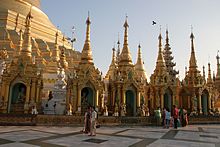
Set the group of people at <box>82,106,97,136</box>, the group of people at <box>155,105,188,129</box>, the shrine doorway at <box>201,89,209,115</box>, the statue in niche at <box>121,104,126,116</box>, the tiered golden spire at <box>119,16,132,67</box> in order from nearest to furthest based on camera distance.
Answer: the group of people at <box>82,106,97,136</box> < the group of people at <box>155,105,188,129</box> < the statue in niche at <box>121,104,126,116</box> < the tiered golden spire at <box>119,16,132,67</box> < the shrine doorway at <box>201,89,209,115</box>

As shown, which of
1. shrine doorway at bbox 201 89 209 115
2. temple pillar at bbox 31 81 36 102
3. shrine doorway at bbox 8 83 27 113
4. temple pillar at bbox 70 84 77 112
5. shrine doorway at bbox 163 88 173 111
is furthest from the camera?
shrine doorway at bbox 201 89 209 115

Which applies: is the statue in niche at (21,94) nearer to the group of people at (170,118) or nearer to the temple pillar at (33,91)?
the temple pillar at (33,91)

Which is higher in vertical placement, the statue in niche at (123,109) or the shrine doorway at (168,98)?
the shrine doorway at (168,98)

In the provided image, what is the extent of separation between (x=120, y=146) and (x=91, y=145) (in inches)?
40.7

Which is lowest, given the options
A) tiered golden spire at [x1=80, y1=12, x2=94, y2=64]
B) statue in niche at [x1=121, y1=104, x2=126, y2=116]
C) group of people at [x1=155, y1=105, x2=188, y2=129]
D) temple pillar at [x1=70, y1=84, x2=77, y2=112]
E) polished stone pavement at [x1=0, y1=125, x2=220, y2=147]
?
polished stone pavement at [x1=0, y1=125, x2=220, y2=147]

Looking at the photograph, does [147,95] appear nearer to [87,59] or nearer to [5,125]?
[87,59]

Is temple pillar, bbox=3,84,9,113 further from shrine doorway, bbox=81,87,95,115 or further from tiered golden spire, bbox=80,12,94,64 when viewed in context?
tiered golden spire, bbox=80,12,94,64

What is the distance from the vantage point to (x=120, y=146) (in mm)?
8742

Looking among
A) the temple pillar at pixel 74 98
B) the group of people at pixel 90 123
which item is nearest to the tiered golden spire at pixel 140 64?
the temple pillar at pixel 74 98

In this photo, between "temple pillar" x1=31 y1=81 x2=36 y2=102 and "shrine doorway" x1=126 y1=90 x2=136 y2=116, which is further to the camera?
"shrine doorway" x1=126 y1=90 x2=136 y2=116

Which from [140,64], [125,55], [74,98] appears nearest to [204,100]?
[125,55]

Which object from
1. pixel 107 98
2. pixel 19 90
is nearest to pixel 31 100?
pixel 19 90

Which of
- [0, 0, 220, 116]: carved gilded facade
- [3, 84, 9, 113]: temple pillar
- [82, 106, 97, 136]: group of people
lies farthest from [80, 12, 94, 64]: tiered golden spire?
[82, 106, 97, 136]: group of people

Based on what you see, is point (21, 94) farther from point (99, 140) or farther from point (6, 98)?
point (99, 140)
